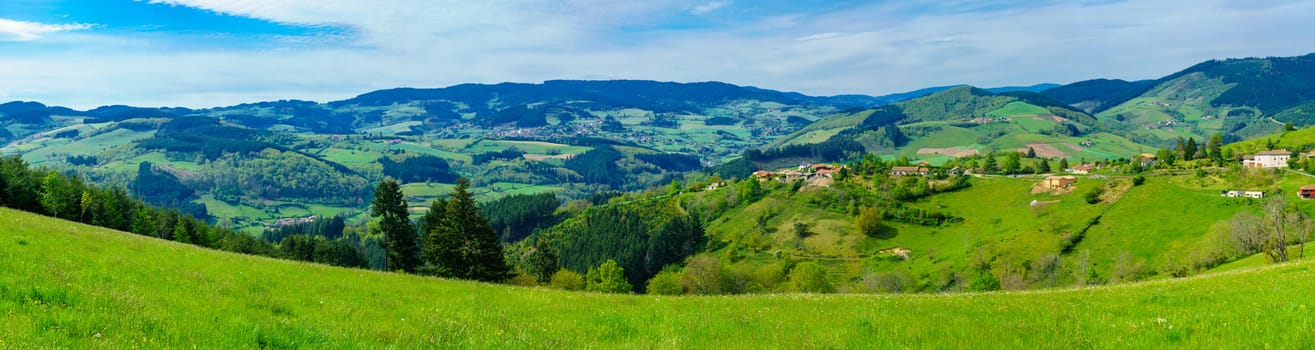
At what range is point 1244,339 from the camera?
11805 millimetres

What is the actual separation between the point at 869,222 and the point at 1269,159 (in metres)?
103

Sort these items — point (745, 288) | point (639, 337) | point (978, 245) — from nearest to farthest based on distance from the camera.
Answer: point (639, 337) < point (745, 288) < point (978, 245)

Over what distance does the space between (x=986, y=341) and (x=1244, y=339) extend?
432 cm

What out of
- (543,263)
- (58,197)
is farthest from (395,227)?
(543,263)

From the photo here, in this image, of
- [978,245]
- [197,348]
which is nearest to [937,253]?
[978,245]

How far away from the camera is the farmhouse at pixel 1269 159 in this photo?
160625mm

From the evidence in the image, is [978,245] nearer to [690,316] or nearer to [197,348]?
[690,316]

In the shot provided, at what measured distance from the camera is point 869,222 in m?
169

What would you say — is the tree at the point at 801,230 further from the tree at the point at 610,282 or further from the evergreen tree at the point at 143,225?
the evergreen tree at the point at 143,225

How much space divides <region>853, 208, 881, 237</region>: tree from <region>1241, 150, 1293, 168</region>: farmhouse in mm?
89930

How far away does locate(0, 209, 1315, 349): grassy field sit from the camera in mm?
11695

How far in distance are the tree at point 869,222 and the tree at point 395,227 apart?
5190 inches

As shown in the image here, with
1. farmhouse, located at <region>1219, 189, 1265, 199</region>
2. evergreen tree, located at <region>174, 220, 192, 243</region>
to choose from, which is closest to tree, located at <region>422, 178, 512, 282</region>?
evergreen tree, located at <region>174, 220, 192, 243</region>

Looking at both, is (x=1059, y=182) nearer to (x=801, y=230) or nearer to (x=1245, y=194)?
(x=1245, y=194)
